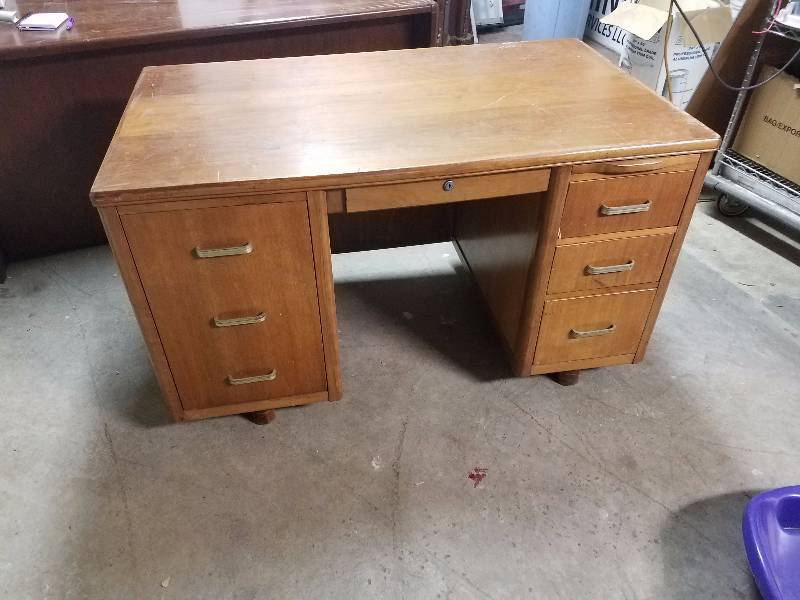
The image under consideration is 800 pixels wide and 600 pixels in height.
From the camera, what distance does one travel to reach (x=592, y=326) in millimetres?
1543

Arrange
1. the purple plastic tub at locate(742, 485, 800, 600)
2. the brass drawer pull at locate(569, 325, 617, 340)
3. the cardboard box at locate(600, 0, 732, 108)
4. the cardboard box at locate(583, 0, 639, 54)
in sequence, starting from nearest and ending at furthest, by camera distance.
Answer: the purple plastic tub at locate(742, 485, 800, 600), the brass drawer pull at locate(569, 325, 617, 340), the cardboard box at locate(600, 0, 732, 108), the cardboard box at locate(583, 0, 639, 54)

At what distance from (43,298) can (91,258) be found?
9.4 inches

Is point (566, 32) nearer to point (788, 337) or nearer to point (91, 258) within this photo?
point (788, 337)

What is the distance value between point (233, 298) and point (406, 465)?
1.89ft

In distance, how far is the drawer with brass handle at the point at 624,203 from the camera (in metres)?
1.30

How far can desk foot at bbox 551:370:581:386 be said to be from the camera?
165 cm

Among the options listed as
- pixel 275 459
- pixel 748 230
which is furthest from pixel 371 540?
pixel 748 230

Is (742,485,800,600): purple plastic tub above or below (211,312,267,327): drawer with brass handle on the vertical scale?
below

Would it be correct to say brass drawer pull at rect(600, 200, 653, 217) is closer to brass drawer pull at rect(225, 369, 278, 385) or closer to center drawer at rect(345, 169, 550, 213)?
center drawer at rect(345, 169, 550, 213)

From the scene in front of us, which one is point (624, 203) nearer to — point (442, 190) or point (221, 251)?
point (442, 190)

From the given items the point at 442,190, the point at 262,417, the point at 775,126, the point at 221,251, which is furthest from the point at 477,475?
the point at 775,126

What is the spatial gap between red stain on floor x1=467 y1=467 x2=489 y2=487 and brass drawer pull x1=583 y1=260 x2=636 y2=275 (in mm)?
540

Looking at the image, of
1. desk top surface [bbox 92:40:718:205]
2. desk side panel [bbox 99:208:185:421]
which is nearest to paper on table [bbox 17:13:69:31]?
desk top surface [bbox 92:40:718:205]

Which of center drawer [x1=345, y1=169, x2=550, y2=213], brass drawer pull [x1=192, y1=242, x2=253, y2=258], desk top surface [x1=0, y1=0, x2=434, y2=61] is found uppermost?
desk top surface [x1=0, y1=0, x2=434, y2=61]
